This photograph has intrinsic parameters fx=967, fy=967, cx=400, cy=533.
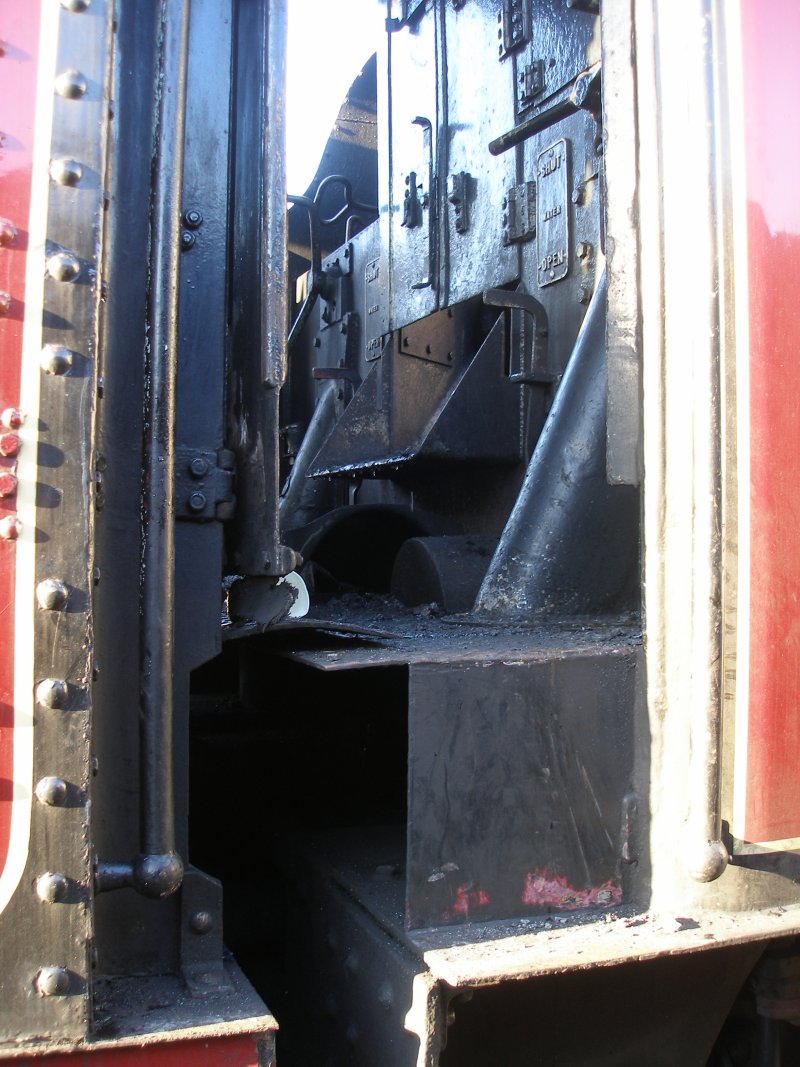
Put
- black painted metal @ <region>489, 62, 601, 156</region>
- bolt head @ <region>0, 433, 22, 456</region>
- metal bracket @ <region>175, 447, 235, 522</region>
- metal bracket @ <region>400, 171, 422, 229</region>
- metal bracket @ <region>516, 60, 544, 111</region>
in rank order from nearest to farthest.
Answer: bolt head @ <region>0, 433, 22, 456</region> → metal bracket @ <region>175, 447, 235, 522</region> → black painted metal @ <region>489, 62, 601, 156</region> → metal bracket @ <region>516, 60, 544, 111</region> → metal bracket @ <region>400, 171, 422, 229</region>

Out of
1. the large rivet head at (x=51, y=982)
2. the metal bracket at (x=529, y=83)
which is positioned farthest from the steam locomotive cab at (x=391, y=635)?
the metal bracket at (x=529, y=83)

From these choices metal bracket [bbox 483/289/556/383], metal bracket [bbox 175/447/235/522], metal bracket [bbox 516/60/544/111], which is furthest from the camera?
metal bracket [bbox 516/60/544/111]

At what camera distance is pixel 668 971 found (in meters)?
1.61

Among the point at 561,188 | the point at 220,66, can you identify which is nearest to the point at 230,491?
the point at 220,66

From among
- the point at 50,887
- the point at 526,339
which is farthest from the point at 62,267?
the point at 526,339

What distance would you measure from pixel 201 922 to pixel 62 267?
86 cm

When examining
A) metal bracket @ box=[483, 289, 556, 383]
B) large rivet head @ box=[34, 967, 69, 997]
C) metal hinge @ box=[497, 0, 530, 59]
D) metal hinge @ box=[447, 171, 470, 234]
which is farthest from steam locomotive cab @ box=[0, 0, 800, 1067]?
metal hinge @ box=[447, 171, 470, 234]

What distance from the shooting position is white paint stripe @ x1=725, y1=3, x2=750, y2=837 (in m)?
1.47

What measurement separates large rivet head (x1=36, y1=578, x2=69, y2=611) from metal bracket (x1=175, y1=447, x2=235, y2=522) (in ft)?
0.96

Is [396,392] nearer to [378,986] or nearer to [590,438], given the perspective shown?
[590,438]

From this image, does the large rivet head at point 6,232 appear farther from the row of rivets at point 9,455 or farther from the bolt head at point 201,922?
the bolt head at point 201,922

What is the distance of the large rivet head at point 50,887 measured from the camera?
109cm

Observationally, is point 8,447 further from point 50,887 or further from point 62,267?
point 50,887

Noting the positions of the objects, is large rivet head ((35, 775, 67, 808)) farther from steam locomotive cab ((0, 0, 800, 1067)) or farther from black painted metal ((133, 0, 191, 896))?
black painted metal ((133, 0, 191, 896))
